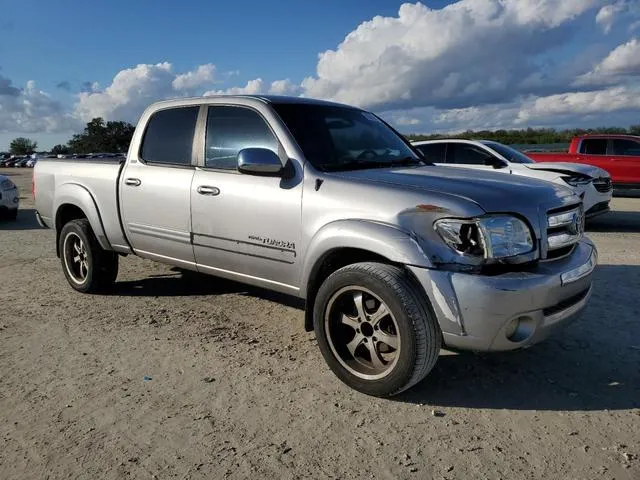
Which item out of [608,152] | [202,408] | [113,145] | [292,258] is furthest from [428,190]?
[113,145]

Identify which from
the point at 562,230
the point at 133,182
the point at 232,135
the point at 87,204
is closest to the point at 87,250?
the point at 87,204

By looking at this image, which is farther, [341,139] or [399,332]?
[341,139]

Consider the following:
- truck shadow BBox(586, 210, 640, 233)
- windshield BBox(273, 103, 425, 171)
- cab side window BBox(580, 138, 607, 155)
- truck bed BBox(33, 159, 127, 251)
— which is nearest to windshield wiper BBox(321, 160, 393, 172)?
windshield BBox(273, 103, 425, 171)

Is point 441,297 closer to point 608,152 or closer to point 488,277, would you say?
point 488,277

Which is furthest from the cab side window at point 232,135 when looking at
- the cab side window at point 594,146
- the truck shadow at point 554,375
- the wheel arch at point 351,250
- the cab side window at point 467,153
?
the cab side window at point 594,146

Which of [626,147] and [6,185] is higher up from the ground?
[626,147]

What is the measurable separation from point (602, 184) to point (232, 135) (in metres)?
7.81

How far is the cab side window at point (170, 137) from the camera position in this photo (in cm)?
473

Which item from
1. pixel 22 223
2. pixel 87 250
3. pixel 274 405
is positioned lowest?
pixel 274 405

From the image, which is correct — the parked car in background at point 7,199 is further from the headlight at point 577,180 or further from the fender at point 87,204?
the headlight at point 577,180

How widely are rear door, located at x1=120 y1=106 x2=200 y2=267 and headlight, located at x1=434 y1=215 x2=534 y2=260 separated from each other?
7.36ft

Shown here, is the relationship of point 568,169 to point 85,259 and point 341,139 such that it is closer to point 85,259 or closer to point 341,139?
point 341,139

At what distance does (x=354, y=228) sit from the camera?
3.36 meters

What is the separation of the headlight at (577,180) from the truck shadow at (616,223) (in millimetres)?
1097
